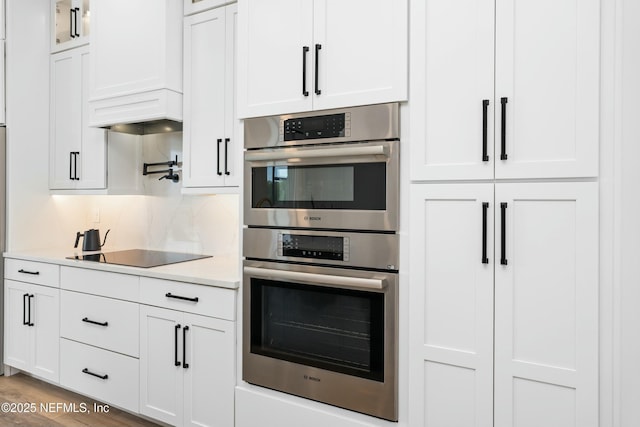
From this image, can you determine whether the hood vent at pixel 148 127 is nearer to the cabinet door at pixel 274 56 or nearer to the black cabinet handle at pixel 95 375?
the cabinet door at pixel 274 56

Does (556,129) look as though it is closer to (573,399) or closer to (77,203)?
(573,399)

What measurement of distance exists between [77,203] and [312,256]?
8.59 ft

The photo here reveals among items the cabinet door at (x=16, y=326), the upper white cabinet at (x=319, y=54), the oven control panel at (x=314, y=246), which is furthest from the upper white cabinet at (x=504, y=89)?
the cabinet door at (x=16, y=326)

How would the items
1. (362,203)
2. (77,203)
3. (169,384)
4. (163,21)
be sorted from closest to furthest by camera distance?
(362,203), (169,384), (163,21), (77,203)

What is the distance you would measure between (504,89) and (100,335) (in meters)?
2.56

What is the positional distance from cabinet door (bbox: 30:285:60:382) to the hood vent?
1175mm

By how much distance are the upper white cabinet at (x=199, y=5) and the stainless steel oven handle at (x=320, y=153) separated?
1002mm

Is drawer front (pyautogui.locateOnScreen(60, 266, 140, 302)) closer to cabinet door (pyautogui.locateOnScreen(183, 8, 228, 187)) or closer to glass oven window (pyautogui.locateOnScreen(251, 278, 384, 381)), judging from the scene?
cabinet door (pyautogui.locateOnScreen(183, 8, 228, 187))

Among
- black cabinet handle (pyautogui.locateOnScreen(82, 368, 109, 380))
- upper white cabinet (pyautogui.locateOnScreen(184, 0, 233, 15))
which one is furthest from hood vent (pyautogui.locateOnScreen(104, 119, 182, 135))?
black cabinet handle (pyautogui.locateOnScreen(82, 368, 109, 380))

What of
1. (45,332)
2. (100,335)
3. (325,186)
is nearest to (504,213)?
(325,186)

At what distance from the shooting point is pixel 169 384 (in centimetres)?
236

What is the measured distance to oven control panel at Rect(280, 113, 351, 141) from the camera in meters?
1.87

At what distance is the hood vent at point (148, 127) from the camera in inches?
114

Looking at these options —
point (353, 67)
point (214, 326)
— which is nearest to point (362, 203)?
point (353, 67)
